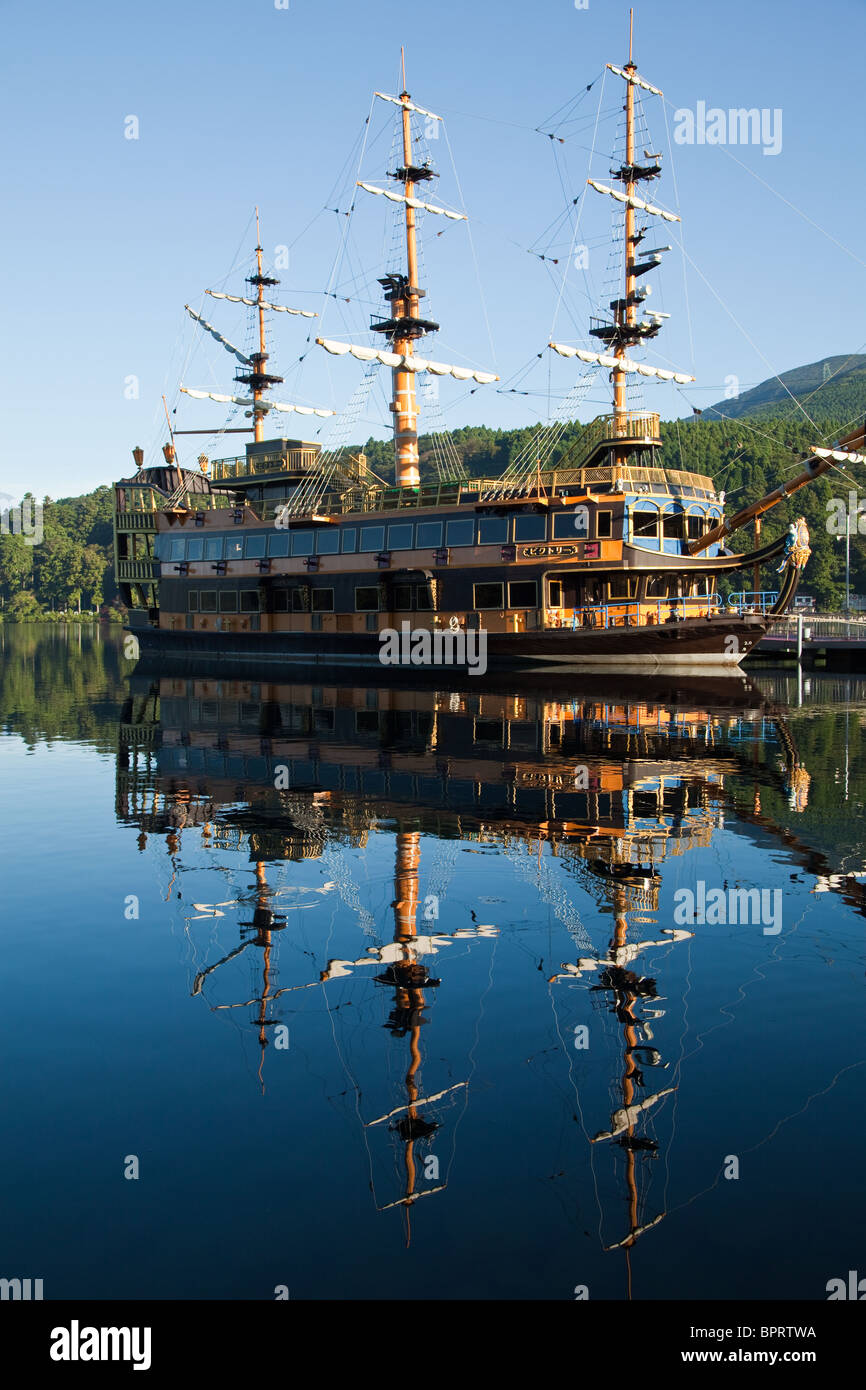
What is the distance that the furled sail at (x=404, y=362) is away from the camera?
50.0 meters

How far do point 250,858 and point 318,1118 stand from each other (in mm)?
8209

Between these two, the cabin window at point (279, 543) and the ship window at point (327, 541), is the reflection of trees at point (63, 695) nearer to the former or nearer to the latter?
the cabin window at point (279, 543)

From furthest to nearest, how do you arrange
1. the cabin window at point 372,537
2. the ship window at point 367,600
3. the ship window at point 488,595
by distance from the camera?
the ship window at point 367,600, the cabin window at point 372,537, the ship window at point 488,595

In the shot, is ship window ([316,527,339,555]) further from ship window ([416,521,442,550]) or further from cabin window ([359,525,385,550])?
ship window ([416,521,442,550])

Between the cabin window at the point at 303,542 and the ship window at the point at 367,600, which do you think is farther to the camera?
the cabin window at the point at 303,542

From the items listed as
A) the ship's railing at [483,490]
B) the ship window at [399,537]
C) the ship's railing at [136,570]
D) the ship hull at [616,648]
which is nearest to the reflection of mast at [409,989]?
the ship hull at [616,648]

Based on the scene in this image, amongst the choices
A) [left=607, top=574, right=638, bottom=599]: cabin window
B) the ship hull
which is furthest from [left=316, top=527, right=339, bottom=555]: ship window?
[left=607, top=574, right=638, bottom=599]: cabin window

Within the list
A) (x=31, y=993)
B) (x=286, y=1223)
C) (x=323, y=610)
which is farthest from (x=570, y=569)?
(x=286, y=1223)

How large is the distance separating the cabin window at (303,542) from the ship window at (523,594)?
1318 cm

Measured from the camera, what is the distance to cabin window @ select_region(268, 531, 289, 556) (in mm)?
57109

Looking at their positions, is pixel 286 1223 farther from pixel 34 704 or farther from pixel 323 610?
pixel 323 610

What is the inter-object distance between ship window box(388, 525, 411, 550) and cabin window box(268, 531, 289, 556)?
805 cm

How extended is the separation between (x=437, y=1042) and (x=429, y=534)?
42.0 meters
